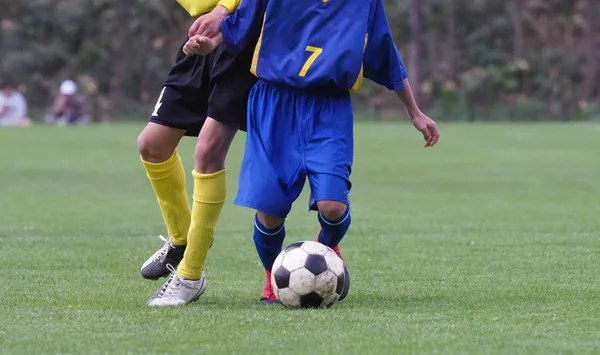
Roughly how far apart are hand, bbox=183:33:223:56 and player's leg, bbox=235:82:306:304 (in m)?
0.37

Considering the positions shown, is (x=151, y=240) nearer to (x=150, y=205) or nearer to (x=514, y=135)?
(x=150, y=205)

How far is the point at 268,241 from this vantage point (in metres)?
6.09

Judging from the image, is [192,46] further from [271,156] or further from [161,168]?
[161,168]

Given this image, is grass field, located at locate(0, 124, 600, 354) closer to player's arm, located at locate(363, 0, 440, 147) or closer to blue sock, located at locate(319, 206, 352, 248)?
blue sock, located at locate(319, 206, 352, 248)

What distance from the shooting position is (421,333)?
4.90 m

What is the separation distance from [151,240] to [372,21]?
4070mm

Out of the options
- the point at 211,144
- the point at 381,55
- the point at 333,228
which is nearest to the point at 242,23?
the point at 211,144

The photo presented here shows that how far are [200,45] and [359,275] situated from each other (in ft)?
7.10

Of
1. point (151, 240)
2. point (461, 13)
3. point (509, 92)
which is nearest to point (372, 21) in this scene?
point (151, 240)

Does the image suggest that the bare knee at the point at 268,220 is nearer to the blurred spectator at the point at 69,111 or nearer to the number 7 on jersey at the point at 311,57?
the number 7 on jersey at the point at 311,57

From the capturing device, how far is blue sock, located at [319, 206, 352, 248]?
590 centimetres

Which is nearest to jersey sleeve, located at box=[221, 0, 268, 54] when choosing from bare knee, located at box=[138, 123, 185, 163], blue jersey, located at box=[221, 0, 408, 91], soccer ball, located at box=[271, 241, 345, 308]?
blue jersey, located at box=[221, 0, 408, 91]

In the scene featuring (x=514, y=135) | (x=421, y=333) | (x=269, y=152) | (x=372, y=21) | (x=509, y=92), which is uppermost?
(x=372, y=21)

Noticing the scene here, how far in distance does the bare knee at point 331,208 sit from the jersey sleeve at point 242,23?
2.77 feet
